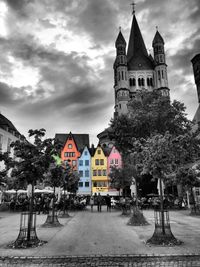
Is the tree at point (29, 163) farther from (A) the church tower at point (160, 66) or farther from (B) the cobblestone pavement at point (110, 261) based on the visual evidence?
(A) the church tower at point (160, 66)

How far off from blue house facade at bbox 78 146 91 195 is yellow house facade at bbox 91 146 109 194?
42.2 inches

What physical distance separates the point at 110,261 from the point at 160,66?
270 ft

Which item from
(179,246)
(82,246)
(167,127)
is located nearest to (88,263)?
(82,246)

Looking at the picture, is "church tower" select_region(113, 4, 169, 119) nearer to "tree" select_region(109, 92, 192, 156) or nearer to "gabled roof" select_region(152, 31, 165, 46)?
"gabled roof" select_region(152, 31, 165, 46)

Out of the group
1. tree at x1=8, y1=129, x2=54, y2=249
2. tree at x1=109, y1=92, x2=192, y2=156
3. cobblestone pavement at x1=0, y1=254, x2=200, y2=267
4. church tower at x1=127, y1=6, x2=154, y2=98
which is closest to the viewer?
cobblestone pavement at x1=0, y1=254, x2=200, y2=267

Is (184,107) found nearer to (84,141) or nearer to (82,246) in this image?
(82,246)

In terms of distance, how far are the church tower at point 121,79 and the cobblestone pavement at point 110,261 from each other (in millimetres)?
68207

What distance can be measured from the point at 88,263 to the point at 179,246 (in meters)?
3.67

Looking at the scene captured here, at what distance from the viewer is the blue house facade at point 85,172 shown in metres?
60.9

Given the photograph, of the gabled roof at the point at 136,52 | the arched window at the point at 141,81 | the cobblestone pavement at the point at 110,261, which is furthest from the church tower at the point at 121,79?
the cobblestone pavement at the point at 110,261

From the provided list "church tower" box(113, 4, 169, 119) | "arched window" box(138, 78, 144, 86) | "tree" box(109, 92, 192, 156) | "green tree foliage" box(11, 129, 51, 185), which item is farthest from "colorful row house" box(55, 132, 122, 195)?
"green tree foliage" box(11, 129, 51, 185)

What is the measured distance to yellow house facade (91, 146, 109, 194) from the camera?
198 ft

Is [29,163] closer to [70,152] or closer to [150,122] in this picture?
[150,122]

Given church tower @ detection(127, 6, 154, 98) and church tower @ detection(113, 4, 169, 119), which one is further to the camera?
church tower @ detection(127, 6, 154, 98)
